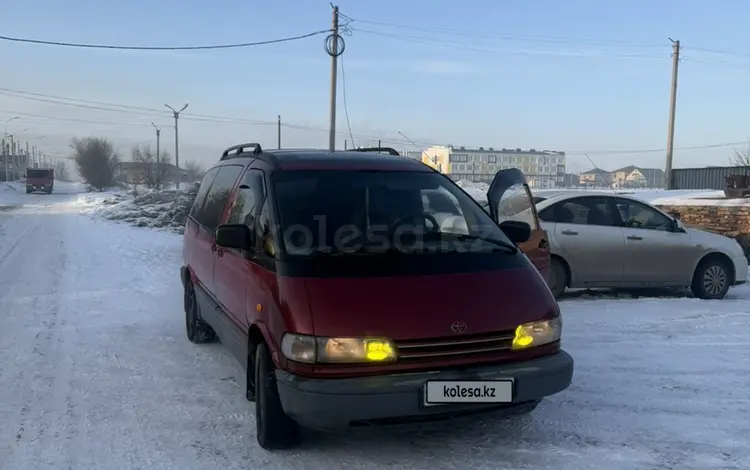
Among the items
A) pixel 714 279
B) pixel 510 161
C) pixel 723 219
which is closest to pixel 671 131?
pixel 723 219

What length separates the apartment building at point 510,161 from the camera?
5259 centimetres

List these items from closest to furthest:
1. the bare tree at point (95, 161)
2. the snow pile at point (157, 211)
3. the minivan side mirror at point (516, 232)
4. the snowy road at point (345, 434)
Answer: the snowy road at point (345, 434)
the minivan side mirror at point (516, 232)
the snow pile at point (157, 211)
the bare tree at point (95, 161)

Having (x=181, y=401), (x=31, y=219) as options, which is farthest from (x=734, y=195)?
(x=31, y=219)

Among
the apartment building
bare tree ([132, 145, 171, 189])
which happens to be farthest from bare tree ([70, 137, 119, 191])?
the apartment building

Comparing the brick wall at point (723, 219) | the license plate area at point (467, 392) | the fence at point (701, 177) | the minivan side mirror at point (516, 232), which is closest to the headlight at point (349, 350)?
the license plate area at point (467, 392)

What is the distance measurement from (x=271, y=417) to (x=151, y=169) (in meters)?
58.6

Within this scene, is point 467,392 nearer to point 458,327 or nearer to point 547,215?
point 458,327

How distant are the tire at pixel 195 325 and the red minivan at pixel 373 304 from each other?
4.90ft

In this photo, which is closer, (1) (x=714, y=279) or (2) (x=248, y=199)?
(2) (x=248, y=199)

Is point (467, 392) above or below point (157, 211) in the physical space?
above

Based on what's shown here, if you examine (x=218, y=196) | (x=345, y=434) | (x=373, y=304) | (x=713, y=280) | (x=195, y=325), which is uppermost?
(x=218, y=196)

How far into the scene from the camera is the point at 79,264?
1191 centimetres

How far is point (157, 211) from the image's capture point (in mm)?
23891

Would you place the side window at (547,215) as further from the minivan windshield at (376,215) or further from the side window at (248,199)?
the side window at (248,199)
